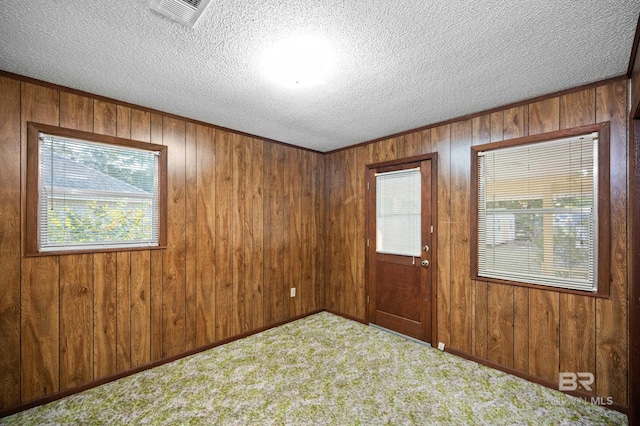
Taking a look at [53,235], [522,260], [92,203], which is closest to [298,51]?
[92,203]

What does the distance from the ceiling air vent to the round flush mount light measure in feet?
1.47

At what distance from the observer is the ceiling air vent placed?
141 centimetres

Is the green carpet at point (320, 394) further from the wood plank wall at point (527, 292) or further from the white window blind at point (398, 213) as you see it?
the white window blind at point (398, 213)

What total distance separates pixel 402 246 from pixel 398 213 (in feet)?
1.38

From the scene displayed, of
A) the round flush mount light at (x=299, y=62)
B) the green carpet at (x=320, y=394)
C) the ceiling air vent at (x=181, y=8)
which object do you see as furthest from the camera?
the green carpet at (x=320, y=394)

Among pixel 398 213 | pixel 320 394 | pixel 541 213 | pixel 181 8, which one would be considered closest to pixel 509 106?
pixel 541 213

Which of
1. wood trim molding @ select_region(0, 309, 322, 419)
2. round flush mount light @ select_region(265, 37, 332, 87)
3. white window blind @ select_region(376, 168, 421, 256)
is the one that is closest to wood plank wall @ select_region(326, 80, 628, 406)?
white window blind @ select_region(376, 168, 421, 256)

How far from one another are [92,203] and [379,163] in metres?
3.11

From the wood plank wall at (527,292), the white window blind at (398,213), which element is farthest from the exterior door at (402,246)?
the wood plank wall at (527,292)

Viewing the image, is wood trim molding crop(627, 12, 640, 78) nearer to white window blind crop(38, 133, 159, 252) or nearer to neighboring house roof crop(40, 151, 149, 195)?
white window blind crop(38, 133, 159, 252)

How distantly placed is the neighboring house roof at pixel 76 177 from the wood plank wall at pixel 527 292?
2.94 m

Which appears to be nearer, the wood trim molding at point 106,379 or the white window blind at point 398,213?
the wood trim molding at point 106,379

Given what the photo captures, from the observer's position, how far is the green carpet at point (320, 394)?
6.71 ft

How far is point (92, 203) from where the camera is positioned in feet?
8.12
